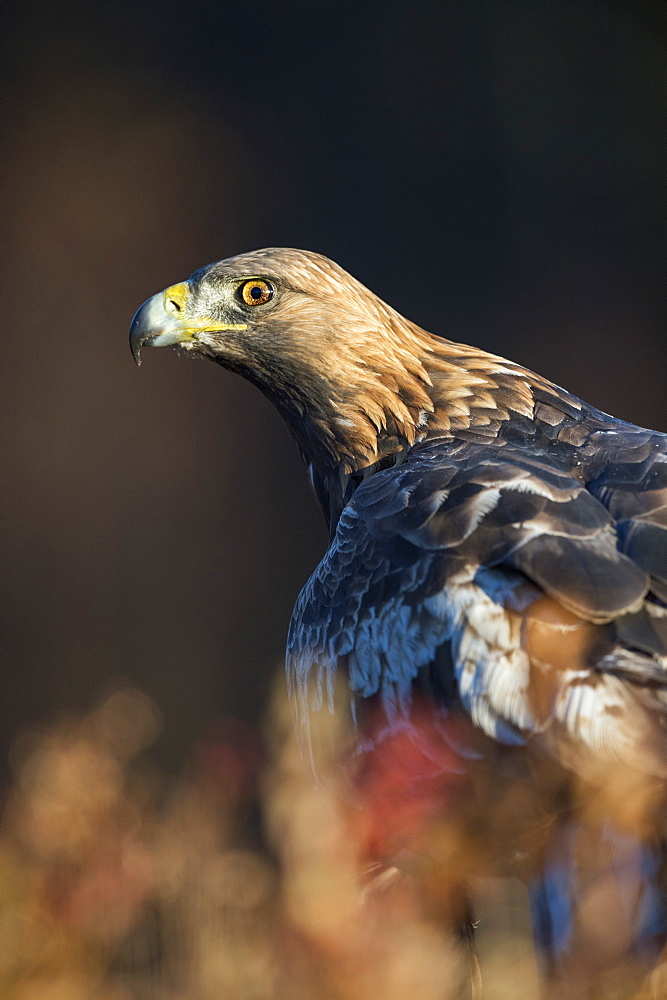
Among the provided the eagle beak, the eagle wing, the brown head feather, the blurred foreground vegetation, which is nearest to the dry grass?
the blurred foreground vegetation

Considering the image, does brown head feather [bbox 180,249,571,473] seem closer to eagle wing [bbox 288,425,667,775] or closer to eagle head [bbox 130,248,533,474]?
eagle head [bbox 130,248,533,474]

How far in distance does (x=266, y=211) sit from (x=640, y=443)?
3433 millimetres

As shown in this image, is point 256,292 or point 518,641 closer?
point 518,641

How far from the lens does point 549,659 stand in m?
1.67

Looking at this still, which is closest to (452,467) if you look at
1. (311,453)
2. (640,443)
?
(640,443)

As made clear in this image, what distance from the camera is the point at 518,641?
5.59 ft

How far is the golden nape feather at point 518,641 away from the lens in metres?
1.50

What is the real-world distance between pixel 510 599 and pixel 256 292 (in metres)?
1.34

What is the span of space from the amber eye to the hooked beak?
7 cm

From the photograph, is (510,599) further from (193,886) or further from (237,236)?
(237,236)

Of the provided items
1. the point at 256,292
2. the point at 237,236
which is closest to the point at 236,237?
the point at 237,236

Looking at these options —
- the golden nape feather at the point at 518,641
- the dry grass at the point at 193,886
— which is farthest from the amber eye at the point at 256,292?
the dry grass at the point at 193,886

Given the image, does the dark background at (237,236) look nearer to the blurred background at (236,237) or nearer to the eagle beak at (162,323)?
the blurred background at (236,237)

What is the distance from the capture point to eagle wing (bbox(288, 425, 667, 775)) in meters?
1.62
